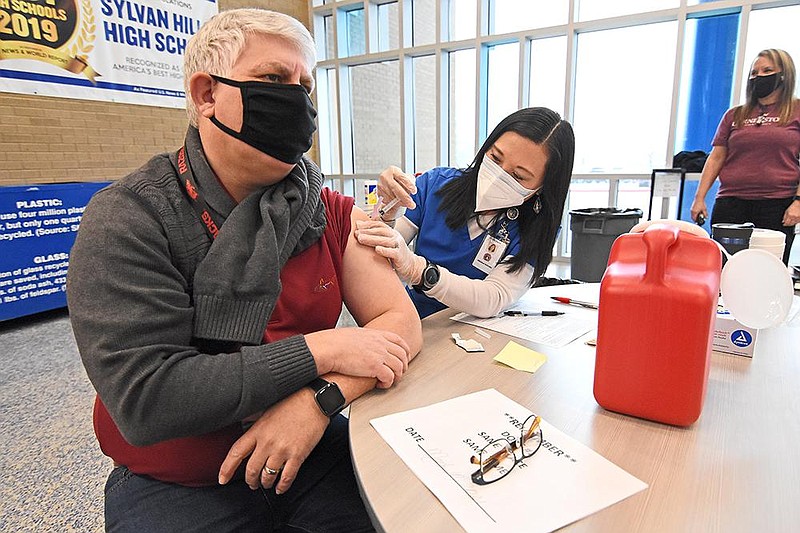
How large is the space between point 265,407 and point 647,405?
615mm

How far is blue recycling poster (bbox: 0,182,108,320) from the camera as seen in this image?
3219 millimetres

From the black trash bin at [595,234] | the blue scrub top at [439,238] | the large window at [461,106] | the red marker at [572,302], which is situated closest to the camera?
the red marker at [572,302]

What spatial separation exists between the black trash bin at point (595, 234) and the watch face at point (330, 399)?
3105 mm

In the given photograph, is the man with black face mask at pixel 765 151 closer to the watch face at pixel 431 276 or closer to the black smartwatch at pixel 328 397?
the watch face at pixel 431 276

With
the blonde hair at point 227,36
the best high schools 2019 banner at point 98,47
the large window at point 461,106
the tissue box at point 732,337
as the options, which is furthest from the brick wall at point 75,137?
the tissue box at point 732,337

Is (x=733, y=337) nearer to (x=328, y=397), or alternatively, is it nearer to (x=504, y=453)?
(x=504, y=453)

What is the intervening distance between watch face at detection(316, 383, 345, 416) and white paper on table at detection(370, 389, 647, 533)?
0.09 metres

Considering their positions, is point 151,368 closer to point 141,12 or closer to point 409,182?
point 409,182

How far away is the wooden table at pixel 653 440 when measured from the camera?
1.85 feet

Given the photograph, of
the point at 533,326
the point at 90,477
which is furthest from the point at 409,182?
the point at 90,477

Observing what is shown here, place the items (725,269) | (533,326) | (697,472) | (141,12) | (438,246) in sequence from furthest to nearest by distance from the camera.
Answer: (141,12)
(438,246)
(533,326)
(725,269)
(697,472)

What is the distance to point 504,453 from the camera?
26.2 inches

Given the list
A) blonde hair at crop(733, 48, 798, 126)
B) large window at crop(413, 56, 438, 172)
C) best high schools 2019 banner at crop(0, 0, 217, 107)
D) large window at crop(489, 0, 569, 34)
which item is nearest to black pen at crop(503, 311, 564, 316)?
blonde hair at crop(733, 48, 798, 126)

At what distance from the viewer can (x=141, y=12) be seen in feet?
12.9
